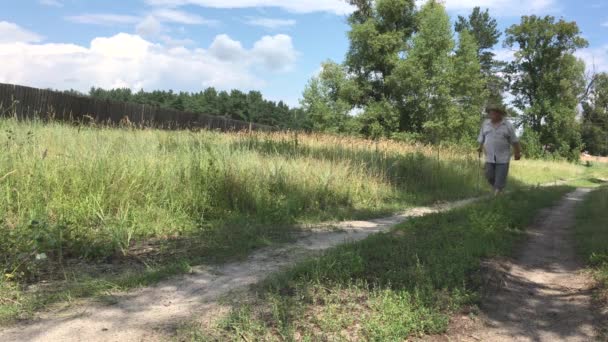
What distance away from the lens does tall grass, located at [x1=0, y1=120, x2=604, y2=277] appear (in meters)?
5.54

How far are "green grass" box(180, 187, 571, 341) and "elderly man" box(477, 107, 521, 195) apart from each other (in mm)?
4037

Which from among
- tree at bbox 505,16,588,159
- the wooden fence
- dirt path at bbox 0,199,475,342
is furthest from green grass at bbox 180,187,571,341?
tree at bbox 505,16,588,159

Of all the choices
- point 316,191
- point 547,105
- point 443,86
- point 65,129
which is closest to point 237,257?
point 316,191

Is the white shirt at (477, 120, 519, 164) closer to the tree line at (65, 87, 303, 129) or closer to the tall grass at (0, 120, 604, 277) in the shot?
the tall grass at (0, 120, 604, 277)

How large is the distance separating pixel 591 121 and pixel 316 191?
83629mm

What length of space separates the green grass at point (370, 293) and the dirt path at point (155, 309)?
32 cm

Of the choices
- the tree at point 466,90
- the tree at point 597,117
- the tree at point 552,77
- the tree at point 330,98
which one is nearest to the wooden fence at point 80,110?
the tree at point 330,98

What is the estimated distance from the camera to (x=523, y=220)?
8219 millimetres

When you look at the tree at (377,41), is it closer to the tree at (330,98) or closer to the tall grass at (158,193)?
the tree at (330,98)

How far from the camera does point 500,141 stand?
9.68 meters

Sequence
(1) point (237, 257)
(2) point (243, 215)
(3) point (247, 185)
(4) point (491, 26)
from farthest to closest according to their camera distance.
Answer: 1. (4) point (491, 26)
2. (3) point (247, 185)
3. (2) point (243, 215)
4. (1) point (237, 257)

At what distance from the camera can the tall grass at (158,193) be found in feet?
18.2

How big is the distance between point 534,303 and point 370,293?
158 cm

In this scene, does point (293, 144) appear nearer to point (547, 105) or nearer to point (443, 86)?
point (443, 86)
